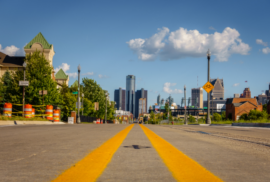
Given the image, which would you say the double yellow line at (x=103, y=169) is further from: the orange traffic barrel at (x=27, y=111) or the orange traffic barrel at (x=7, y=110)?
the orange traffic barrel at (x=27, y=111)

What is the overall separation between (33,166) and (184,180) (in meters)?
2.08

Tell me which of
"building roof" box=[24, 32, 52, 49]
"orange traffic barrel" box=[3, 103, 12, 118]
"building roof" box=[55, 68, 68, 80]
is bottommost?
"orange traffic barrel" box=[3, 103, 12, 118]

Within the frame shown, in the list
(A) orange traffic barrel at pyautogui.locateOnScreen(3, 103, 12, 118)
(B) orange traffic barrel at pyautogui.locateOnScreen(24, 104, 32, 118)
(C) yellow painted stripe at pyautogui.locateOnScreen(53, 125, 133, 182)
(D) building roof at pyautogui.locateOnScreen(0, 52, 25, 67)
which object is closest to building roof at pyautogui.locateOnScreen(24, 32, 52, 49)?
(D) building roof at pyautogui.locateOnScreen(0, 52, 25, 67)

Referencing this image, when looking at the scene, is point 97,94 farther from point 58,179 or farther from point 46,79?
point 58,179

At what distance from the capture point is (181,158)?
4340 millimetres

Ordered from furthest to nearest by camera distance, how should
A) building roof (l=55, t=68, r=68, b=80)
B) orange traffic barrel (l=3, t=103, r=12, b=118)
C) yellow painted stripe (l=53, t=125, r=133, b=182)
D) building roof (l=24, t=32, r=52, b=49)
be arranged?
1. building roof (l=55, t=68, r=68, b=80)
2. building roof (l=24, t=32, r=52, b=49)
3. orange traffic barrel (l=3, t=103, r=12, b=118)
4. yellow painted stripe (l=53, t=125, r=133, b=182)

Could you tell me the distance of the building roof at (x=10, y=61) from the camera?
73.9 m

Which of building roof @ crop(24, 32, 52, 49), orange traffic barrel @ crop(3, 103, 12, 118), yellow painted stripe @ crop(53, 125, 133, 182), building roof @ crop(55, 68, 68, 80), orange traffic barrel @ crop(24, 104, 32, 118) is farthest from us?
building roof @ crop(55, 68, 68, 80)

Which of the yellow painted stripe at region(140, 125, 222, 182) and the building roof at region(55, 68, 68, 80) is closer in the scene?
the yellow painted stripe at region(140, 125, 222, 182)

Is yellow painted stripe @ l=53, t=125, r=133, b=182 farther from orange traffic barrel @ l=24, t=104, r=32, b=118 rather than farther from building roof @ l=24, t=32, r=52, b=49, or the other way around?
building roof @ l=24, t=32, r=52, b=49

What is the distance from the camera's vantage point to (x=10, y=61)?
75.5 metres

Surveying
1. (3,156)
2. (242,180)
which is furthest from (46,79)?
(242,180)

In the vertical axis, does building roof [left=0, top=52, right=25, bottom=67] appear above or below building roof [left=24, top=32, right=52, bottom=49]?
below

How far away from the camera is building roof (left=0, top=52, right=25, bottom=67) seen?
242ft
